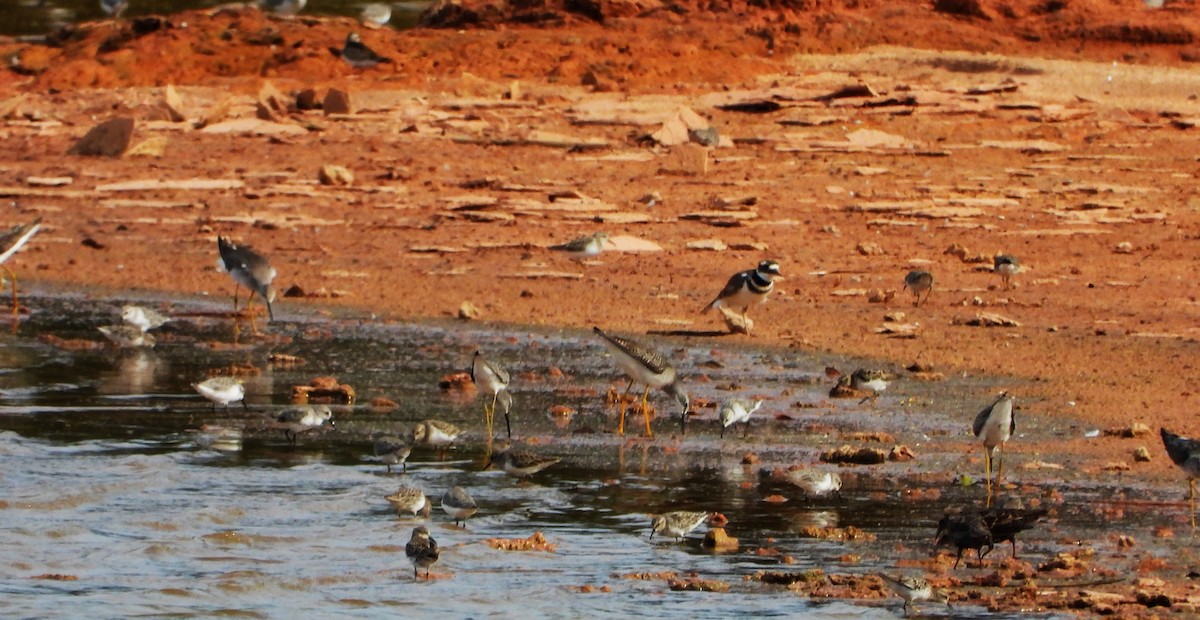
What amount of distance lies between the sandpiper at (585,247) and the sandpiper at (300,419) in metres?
5.67

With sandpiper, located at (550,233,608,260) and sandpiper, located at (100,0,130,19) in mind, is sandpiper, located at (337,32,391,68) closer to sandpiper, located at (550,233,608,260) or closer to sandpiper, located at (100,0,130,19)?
sandpiper, located at (100,0,130,19)

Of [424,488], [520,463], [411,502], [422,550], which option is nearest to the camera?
[422,550]

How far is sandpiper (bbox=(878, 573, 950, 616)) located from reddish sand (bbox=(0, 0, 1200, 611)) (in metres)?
2.39

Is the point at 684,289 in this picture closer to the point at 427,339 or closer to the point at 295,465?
the point at 427,339

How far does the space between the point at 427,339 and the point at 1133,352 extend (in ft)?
15.2

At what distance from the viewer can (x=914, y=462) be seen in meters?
9.21

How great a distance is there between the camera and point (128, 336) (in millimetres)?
12484

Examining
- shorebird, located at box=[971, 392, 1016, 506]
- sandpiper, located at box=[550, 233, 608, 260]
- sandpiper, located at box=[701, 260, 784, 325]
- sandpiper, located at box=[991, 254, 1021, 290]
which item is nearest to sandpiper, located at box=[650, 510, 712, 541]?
shorebird, located at box=[971, 392, 1016, 506]

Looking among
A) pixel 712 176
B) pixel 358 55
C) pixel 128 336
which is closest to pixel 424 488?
pixel 128 336

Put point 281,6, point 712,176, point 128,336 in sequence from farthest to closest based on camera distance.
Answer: point 281,6 < point 712,176 < point 128,336

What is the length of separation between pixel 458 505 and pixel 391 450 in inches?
40.9

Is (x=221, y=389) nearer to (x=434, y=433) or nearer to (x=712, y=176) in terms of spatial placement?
(x=434, y=433)

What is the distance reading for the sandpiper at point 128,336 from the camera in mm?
12484

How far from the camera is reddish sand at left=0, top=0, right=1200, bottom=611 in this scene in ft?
44.0
